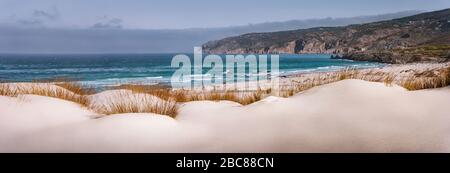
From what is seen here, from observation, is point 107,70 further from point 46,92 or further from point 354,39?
point 354,39

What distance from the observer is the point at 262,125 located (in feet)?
15.2

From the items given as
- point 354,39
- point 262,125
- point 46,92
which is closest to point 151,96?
point 46,92

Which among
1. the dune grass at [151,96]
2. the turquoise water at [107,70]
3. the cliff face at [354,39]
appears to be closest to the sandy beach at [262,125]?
the dune grass at [151,96]

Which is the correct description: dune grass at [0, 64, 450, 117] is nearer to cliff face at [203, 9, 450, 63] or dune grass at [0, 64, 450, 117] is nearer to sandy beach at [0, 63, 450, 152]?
sandy beach at [0, 63, 450, 152]

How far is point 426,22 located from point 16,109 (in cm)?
13928

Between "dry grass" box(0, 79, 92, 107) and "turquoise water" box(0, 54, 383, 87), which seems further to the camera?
"turquoise water" box(0, 54, 383, 87)

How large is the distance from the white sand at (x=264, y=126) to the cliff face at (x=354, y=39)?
74.6 m

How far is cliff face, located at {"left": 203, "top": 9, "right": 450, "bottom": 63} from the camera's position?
368 feet

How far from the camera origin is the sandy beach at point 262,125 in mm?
4090

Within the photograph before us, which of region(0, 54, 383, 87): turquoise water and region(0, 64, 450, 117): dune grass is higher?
region(0, 64, 450, 117): dune grass

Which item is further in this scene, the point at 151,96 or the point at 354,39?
the point at 354,39

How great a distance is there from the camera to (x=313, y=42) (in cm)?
15088

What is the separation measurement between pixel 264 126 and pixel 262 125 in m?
0.04

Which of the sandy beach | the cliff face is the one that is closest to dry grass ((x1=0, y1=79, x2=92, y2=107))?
the sandy beach
